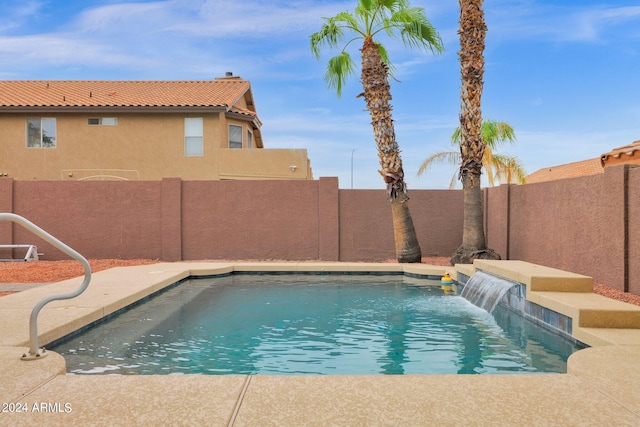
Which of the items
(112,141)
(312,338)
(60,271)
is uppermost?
(112,141)

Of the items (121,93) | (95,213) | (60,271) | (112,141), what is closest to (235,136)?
(112,141)

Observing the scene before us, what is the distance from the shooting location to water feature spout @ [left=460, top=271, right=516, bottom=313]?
8.58 m

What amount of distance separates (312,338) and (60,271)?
27.5 ft

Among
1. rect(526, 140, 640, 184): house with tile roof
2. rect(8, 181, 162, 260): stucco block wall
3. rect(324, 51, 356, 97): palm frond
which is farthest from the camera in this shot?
rect(8, 181, 162, 260): stucco block wall

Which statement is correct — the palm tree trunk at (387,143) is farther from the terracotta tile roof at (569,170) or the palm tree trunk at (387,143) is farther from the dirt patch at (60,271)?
the terracotta tile roof at (569,170)

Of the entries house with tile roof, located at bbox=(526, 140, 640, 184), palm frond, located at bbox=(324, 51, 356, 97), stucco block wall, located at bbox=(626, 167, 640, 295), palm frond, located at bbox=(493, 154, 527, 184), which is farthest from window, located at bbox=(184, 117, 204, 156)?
palm frond, located at bbox=(493, 154, 527, 184)

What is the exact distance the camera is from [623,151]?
14.0 metres

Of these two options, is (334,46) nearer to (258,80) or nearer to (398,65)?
(398,65)

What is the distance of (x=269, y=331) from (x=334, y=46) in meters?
10.7

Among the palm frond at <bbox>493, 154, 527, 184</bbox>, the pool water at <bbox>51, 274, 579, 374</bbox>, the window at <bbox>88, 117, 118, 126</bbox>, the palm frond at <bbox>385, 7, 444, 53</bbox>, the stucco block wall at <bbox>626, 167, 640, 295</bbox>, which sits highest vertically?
the palm frond at <bbox>385, 7, 444, 53</bbox>

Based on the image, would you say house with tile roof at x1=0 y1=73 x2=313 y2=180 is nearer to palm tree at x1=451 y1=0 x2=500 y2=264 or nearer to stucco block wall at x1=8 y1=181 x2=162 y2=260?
stucco block wall at x1=8 y1=181 x2=162 y2=260

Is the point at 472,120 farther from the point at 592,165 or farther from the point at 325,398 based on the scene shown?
the point at 592,165

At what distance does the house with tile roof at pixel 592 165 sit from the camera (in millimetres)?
13711

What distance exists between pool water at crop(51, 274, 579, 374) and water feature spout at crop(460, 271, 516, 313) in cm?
20
